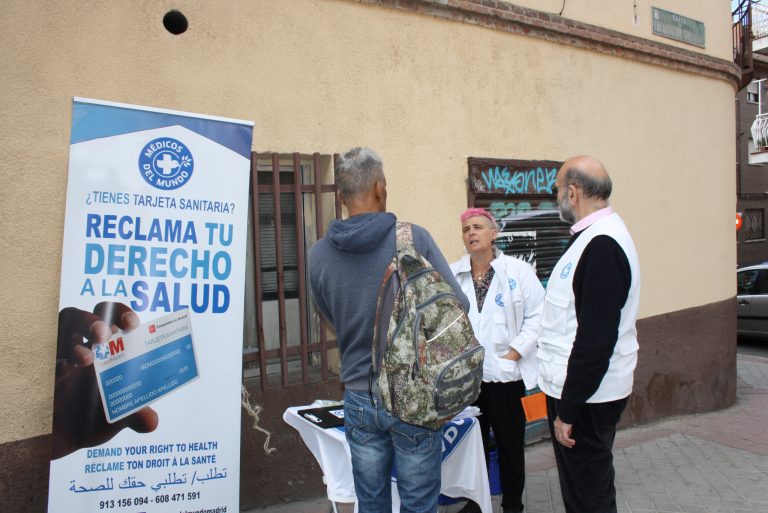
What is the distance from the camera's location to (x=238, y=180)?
344cm

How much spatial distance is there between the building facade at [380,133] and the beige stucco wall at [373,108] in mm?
12

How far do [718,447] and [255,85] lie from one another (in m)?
4.81

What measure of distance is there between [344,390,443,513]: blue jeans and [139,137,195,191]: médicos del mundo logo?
1.55m

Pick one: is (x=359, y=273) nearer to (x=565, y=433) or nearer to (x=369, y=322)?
(x=369, y=322)

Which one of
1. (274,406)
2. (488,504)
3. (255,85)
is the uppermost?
(255,85)

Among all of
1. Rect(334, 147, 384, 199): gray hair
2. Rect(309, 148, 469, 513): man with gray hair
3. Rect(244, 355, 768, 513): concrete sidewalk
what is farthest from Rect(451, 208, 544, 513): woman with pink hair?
Rect(334, 147, 384, 199): gray hair

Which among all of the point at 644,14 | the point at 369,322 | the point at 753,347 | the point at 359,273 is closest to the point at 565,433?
the point at 369,322

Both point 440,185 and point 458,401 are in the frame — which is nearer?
point 458,401

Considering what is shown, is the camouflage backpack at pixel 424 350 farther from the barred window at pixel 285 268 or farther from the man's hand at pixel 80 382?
the barred window at pixel 285 268

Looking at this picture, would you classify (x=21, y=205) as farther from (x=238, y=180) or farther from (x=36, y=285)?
(x=238, y=180)

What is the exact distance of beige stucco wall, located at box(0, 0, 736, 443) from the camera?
129 inches

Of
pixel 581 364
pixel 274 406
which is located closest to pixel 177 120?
pixel 274 406

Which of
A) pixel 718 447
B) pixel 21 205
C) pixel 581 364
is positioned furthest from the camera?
pixel 718 447

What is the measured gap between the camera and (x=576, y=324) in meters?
2.60
